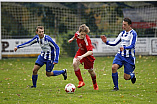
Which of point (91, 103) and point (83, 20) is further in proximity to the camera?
point (83, 20)

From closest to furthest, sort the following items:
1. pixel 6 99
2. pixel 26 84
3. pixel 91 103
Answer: pixel 91 103 < pixel 6 99 < pixel 26 84

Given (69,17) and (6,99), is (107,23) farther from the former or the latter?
(6,99)

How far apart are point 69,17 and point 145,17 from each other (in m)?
4.53

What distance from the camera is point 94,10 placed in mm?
20656

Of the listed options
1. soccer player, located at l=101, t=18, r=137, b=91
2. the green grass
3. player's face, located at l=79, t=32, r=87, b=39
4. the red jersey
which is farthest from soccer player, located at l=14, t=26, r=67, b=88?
soccer player, located at l=101, t=18, r=137, b=91

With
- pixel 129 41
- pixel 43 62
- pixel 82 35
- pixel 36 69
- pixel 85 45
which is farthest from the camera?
pixel 43 62

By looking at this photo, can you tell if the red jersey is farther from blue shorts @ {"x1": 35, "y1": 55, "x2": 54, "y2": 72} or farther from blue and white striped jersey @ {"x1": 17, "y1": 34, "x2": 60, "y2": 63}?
blue shorts @ {"x1": 35, "y1": 55, "x2": 54, "y2": 72}

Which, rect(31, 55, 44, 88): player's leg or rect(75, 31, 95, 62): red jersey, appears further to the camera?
rect(31, 55, 44, 88): player's leg

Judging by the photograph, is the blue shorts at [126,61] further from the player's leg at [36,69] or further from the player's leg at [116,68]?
the player's leg at [36,69]

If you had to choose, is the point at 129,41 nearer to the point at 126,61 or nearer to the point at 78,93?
the point at 126,61

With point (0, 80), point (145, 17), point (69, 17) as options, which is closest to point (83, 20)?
point (69, 17)

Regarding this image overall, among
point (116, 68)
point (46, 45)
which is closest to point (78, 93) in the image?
point (116, 68)

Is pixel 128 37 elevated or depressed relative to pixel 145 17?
depressed

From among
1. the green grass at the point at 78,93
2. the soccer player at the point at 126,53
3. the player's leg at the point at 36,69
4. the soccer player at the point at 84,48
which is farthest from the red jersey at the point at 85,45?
the player's leg at the point at 36,69
